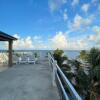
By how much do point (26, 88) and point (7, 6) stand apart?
1328cm

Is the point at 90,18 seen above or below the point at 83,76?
above

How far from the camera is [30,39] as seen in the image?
24.8m

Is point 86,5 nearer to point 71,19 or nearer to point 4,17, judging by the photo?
point 71,19

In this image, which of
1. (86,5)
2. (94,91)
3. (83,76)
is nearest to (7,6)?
(86,5)

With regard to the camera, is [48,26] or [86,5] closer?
[86,5]

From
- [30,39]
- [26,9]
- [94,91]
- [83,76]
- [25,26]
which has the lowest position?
[94,91]

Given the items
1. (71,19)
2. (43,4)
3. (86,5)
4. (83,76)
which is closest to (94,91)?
(83,76)

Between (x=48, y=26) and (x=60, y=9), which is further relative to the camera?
(x=48, y=26)

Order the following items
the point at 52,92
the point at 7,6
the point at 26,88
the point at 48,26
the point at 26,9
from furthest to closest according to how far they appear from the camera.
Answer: the point at 48,26 → the point at 26,9 → the point at 7,6 → the point at 26,88 → the point at 52,92

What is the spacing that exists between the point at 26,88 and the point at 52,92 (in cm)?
109

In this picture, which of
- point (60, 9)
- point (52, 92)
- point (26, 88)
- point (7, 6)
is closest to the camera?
point (52, 92)

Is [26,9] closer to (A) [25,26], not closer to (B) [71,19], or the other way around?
(A) [25,26]

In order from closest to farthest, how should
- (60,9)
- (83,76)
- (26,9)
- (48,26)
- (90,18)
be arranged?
(83,76) < (26,9) < (60,9) < (90,18) < (48,26)

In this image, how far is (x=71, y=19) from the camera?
23453 millimetres
